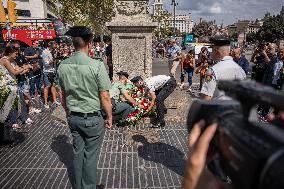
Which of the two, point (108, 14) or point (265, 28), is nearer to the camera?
point (108, 14)

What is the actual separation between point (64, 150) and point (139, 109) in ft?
7.45

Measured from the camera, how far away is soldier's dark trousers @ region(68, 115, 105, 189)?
3.85 metres

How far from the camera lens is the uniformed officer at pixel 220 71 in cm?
350

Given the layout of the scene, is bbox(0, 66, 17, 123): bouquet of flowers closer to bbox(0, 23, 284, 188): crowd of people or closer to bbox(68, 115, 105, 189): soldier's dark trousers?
bbox(0, 23, 284, 188): crowd of people

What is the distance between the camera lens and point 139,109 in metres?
7.71

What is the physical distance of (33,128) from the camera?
760cm

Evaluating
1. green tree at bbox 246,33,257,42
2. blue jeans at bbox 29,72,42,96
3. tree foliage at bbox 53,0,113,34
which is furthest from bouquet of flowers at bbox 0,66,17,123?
green tree at bbox 246,33,257,42

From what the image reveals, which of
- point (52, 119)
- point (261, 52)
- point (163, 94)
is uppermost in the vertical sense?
point (261, 52)

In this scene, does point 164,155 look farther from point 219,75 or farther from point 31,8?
point 31,8

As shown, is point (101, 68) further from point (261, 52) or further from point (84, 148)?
point (261, 52)

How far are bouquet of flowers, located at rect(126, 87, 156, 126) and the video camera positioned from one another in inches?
248

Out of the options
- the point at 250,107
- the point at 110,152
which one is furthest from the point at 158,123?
the point at 250,107

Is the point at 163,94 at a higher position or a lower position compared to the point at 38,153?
higher

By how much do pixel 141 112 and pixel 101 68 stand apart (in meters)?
4.07
